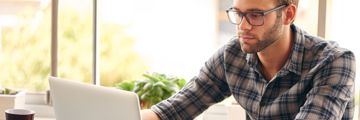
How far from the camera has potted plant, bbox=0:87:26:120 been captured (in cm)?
234

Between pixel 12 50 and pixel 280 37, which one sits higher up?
pixel 280 37

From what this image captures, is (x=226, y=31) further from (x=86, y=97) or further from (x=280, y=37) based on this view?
(x=86, y=97)

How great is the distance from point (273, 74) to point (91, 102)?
694 mm

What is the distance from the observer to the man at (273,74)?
1.50 m

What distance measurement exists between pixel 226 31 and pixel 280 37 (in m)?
0.91

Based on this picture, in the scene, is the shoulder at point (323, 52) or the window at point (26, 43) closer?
the shoulder at point (323, 52)

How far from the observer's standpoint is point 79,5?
2.53 m

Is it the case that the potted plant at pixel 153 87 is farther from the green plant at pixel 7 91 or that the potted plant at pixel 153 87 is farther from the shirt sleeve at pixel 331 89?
the shirt sleeve at pixel 331 89

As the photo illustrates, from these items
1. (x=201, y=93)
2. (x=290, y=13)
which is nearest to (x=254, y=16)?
(x=290, y=13)

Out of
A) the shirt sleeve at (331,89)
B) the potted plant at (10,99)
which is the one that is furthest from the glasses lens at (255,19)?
the potted plant at (10,99)

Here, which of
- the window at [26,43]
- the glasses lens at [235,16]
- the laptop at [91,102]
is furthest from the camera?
the window at [26,43]

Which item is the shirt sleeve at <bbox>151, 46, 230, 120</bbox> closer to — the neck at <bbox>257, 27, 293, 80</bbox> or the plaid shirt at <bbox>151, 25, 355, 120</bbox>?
the plaid shirt at <bbox>151, 25, 355, 120</bbox>

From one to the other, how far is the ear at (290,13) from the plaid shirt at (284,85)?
71 mm

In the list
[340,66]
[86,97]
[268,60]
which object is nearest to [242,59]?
[268,60]
